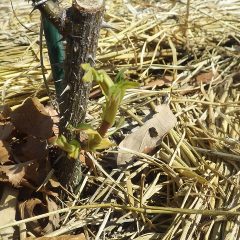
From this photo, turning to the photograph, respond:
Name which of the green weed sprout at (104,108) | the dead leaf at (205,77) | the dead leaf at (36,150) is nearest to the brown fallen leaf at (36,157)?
the dead leaf at (36,150)

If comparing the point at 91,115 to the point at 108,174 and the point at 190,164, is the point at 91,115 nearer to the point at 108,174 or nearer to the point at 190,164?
the point at 108,174

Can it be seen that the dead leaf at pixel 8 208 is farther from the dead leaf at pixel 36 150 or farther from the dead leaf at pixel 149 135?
the dead leaf at pixel 149 135

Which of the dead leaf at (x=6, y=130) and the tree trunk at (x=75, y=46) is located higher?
the tree trunk at (x=75, y=46)

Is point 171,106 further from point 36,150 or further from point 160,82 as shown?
point 36,150

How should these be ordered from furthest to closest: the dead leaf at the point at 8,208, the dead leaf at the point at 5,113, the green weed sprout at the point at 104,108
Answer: the dead leaf at the point at 5,113 < the dead leaf at the point at 8,208 < the green weed sprout at the point at 104,108

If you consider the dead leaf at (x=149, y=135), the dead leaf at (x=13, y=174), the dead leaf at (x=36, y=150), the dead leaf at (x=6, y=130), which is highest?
the dead leaf at (x=6, y=130)

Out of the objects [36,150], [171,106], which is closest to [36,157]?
[36,150]
